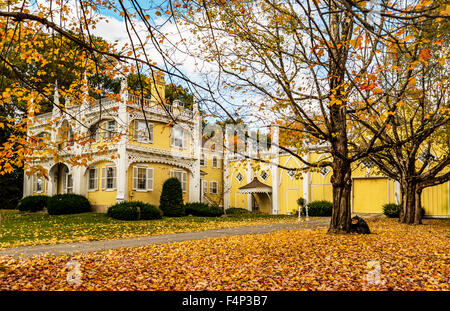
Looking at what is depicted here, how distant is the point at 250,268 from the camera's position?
6.29m

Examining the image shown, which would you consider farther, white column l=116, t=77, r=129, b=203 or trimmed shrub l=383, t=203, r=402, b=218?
white column l=116, t=77, r=129, b=203

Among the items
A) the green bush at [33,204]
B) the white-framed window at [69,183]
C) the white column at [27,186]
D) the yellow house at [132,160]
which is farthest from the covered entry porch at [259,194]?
the white column at [27,186]

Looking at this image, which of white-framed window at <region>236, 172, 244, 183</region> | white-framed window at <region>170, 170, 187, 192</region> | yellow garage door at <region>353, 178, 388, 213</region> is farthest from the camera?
white-framed window at <region>236, 172, 244, 183</region>

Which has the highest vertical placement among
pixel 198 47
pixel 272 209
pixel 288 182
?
pixel 198 47

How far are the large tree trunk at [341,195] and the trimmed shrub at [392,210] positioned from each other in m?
12.6

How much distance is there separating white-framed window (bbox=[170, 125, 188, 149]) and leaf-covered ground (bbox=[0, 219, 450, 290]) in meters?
17.8

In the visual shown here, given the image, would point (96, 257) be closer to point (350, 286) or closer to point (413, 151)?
point (350, 286)

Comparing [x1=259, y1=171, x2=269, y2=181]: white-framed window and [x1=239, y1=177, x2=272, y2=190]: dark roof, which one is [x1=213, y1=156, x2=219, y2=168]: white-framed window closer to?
[x1=239, y1=177, x2=272, y2=190]: dark roof

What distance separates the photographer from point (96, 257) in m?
7.56

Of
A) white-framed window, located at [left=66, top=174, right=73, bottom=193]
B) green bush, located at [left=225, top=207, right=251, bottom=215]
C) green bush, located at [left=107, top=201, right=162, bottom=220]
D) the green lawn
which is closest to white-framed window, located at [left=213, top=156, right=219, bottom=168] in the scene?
green bush, located at [left=225, top=207, right=251, bottom=215]

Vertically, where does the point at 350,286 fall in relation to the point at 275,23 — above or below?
below

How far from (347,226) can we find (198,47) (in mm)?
6753

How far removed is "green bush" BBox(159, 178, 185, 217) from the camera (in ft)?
75.4
